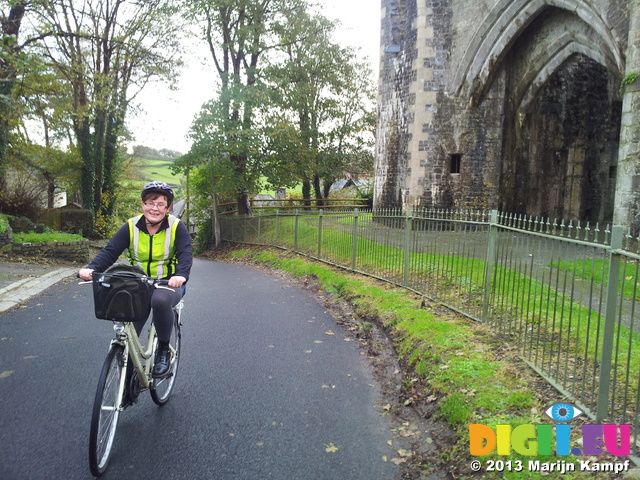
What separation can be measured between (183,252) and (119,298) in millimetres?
761

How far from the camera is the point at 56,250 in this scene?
571 inches

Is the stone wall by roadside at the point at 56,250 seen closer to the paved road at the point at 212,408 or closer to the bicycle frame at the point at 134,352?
the paved road at the point at 212,408

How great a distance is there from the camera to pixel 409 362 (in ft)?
18.5

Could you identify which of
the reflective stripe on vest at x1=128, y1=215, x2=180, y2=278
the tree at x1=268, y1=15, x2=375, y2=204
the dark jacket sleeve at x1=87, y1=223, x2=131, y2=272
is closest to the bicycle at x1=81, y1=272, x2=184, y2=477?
the reflective stripe on vest at x1=128, y1=215, x2=180, y2=278

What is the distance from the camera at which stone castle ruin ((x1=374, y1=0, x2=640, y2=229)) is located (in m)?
16.2

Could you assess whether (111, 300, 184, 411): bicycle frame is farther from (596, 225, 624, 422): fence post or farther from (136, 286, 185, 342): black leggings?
(596, 225, 624, 422): fence post

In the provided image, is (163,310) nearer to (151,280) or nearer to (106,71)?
(151,280)

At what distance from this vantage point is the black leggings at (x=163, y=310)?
3.90m

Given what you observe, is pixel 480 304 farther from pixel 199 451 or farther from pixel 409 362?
pixel 199 451

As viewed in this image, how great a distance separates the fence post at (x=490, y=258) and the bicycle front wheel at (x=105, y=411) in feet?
13.7

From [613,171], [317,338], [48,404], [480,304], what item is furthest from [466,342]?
[613,171]

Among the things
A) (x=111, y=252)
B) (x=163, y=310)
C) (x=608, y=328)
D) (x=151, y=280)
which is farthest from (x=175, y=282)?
(x=608, y=328)

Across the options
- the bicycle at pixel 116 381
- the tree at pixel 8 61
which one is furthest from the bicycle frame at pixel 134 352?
the tree at pixel 8 61

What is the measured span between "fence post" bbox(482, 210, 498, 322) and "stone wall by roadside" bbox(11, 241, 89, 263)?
11938mm
